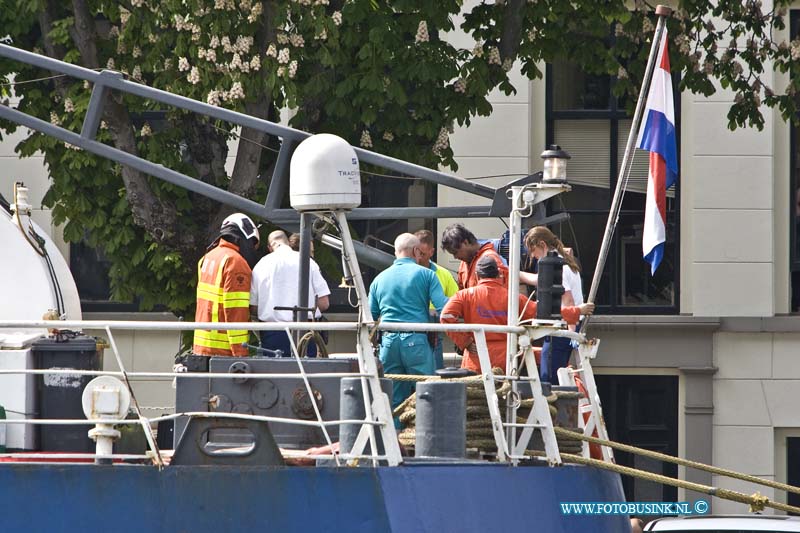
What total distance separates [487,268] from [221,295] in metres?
1.80

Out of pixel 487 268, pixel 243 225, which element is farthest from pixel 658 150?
pixel 243 225

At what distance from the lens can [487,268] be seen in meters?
10.4

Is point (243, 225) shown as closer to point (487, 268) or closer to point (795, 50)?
point (487, 268)

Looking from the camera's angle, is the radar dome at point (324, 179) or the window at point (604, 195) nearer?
the radar dome at point (324, 179)

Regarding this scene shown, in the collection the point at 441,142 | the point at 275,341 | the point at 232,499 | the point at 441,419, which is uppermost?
the point at 441,142

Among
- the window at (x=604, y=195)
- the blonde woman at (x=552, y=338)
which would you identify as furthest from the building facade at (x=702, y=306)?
the blonde woman at (x=552, y=338)

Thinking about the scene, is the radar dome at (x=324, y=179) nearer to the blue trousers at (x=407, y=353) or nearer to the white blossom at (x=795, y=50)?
the blue trousers at (x=407, y=353)

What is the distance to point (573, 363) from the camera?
1333 centimetres

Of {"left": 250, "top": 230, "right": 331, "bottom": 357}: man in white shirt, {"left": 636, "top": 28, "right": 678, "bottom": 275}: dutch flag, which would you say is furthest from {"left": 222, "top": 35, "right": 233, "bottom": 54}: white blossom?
{"left": 636, "top": 28, "right": 678, "bottom": 275}: dutch flag

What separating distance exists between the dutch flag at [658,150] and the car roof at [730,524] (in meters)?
2.47

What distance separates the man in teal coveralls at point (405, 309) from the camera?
10828 millimetres

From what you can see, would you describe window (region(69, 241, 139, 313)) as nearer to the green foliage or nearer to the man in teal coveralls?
the green foliage

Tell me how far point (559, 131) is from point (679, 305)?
2.58 m

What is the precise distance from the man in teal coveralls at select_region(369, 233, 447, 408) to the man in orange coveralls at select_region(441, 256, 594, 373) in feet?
1.85
